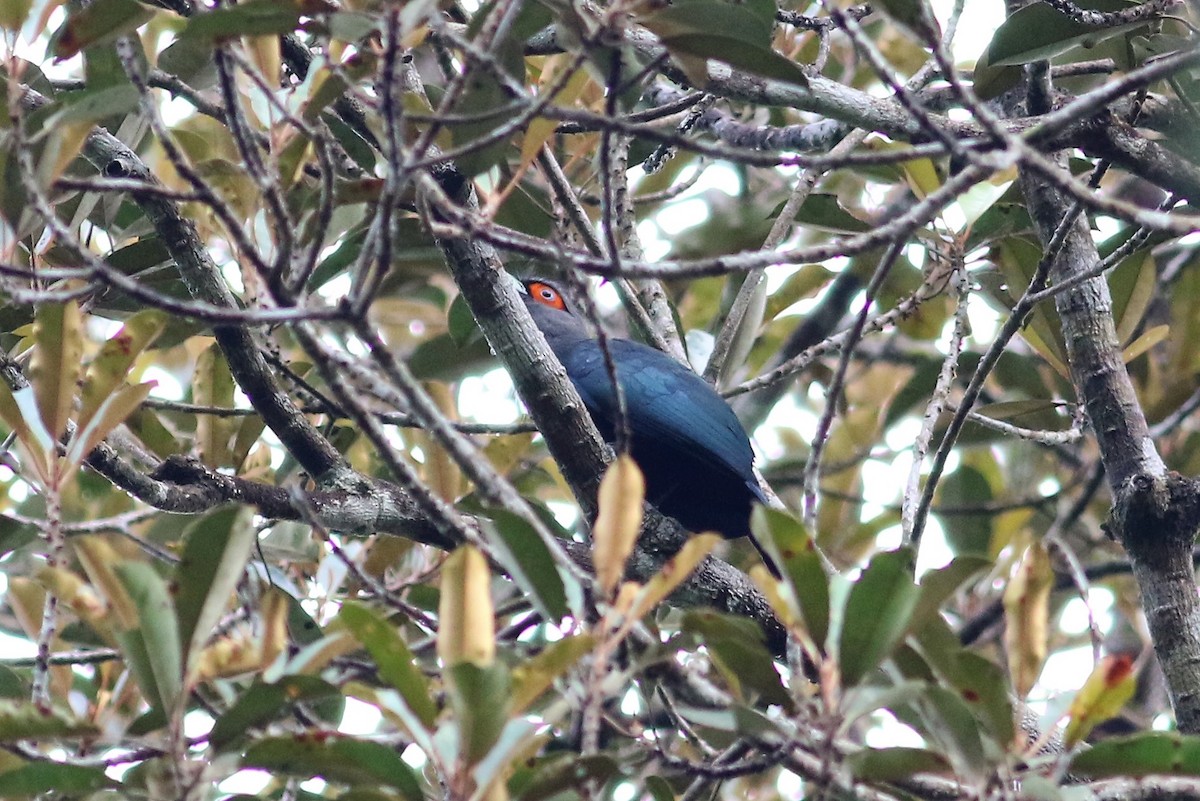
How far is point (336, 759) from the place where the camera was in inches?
78.0

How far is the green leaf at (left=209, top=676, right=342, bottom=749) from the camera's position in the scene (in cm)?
203

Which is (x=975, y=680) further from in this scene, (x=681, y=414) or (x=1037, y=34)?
(x=681, y=414)

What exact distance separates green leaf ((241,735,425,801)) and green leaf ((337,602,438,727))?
0.11 metres

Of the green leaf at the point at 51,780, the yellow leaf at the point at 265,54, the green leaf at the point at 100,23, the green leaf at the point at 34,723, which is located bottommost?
the green leaf at the point at 51,780

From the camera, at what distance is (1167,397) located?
4.55 m

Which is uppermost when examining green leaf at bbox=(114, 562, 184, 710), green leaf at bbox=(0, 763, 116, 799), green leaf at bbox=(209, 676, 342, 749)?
green leaf at bbox=(114, 562, 184, 710)

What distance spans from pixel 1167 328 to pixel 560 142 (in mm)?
2252

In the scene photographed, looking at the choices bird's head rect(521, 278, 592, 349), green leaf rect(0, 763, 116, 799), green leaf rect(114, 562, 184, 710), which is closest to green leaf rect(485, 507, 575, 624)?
green leaf rect(114, 562, 184, 710)

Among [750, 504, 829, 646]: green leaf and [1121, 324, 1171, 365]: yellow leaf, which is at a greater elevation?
[1121, 324, 1171, 365]: yellow leaf

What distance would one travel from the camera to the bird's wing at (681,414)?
4.61 m

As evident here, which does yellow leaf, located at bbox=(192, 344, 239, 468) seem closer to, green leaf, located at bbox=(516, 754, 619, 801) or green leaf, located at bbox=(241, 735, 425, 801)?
green leaf, located at bbox=(241, 735, 425, 801)

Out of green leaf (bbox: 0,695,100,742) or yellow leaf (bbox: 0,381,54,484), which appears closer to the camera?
green leaf (bbox: 0,695,100,742)

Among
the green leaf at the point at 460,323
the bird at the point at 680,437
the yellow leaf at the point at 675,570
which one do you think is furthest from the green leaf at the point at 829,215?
the yellow leaf at the point at 675,570

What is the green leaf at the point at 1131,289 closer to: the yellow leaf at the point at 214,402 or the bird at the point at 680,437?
the bird at the point at 680,437
